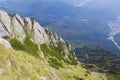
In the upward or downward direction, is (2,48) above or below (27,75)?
above

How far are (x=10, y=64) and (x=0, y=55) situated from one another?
408 cm

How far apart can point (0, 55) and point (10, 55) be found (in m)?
3.71

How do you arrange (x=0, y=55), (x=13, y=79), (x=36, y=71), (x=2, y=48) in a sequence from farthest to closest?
(x=36, y=71) → (x=2, y=48) → (x=0, y=55) → (x=13, y=79)

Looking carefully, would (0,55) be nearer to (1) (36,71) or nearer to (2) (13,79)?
(2) (13,79)

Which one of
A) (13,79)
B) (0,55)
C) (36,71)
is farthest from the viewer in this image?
(36,71)

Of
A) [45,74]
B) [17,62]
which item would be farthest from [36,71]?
[17,62]

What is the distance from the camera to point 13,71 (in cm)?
9300

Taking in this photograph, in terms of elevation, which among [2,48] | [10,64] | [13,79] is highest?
[2,48]

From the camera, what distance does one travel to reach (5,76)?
8881cm

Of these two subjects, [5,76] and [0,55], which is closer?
[5,76]

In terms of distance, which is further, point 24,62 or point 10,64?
point 24,62

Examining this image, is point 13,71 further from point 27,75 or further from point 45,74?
point 45,74

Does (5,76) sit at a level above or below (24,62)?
below

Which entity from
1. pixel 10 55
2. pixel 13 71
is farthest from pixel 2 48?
pixel 13 71
